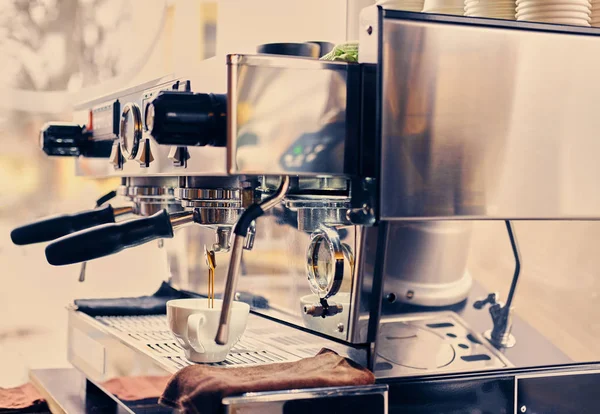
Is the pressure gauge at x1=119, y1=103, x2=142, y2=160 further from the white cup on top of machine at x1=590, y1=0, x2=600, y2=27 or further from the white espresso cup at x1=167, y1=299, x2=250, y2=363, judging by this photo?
the white cup on top of machine at x1=590, y1=0, x2=600, y2=27

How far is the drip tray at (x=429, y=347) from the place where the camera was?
766 mm

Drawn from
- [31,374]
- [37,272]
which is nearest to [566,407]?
[31,374]

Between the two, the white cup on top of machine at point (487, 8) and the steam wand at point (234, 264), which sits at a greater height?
the white cup on top of machine at point (487, 8)

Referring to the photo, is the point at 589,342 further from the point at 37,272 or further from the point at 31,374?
the point at 37,272

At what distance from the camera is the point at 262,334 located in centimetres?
98

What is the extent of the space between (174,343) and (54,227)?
0.23m

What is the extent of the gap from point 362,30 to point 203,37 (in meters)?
1.17

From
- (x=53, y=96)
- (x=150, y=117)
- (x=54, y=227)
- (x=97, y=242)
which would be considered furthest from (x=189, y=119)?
(x=53, y=96)

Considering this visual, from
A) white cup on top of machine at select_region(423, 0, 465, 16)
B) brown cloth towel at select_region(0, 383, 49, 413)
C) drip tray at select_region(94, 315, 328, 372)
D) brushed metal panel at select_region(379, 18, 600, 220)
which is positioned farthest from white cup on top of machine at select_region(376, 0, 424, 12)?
brown cloth towel at select_region(0, 383, 49, 413)

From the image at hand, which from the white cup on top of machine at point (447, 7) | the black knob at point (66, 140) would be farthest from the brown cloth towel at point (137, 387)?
the white cup on top of machine at point (447, 7)

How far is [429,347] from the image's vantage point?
78cm

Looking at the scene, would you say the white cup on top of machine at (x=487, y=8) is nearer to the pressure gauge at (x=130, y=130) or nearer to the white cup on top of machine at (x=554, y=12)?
the white cup on top of machine at (x=554, y=12)

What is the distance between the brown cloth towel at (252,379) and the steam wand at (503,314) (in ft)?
0.48

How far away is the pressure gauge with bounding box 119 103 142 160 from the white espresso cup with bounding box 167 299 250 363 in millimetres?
192
